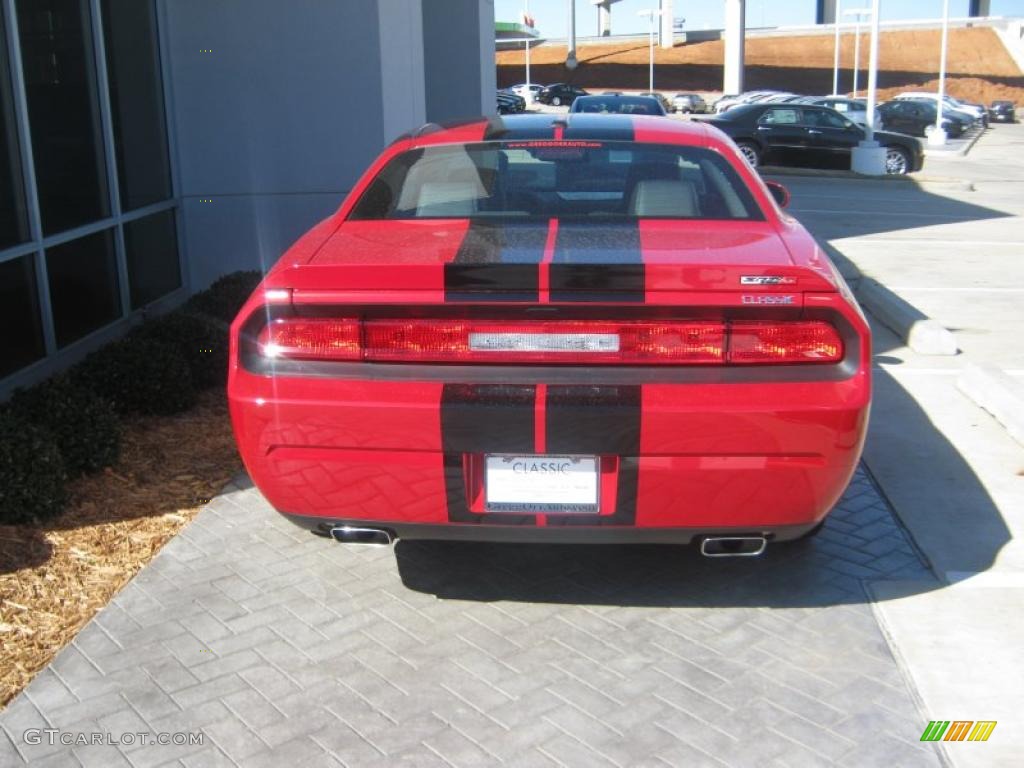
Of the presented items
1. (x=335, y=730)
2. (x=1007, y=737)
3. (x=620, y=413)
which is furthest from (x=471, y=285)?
(x=1007, y=737)

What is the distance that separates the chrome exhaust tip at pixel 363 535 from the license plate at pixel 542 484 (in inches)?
15.6

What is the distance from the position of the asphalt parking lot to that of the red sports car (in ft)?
1.36

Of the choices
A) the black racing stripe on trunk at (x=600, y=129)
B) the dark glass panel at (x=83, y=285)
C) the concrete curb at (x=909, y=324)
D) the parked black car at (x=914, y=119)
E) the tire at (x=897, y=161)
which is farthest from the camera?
the parked black car at (x=914, y=119)

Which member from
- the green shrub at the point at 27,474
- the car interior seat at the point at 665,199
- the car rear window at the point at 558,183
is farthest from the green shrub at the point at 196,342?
the car interior seat at the point at 665,199

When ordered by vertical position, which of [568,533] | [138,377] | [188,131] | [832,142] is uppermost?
[188,131]

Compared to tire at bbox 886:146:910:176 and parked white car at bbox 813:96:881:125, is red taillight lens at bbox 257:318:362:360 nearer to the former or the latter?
tire at bbox 886:146:910:176

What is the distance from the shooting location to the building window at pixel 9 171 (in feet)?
20.3

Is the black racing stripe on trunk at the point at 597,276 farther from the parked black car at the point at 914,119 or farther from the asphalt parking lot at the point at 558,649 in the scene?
the parked black car at the point at 914,119

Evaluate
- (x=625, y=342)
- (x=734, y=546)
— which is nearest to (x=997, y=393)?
(x=734, y=546)

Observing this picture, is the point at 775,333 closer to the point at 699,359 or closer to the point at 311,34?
the point at 699,359

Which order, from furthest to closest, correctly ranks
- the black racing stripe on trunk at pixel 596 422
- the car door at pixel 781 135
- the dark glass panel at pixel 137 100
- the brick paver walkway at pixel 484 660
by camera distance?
1. the car door at pixel 781 135
2. the dark glass panel at pixel 137 100
3. the black racing stripe on trunk at pixel 596 422
4. the brick paver walkway at pixel 484 660

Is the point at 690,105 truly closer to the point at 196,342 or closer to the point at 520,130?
the point at 196,342

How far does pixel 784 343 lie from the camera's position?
3703 millimetres

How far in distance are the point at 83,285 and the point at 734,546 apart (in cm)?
482
